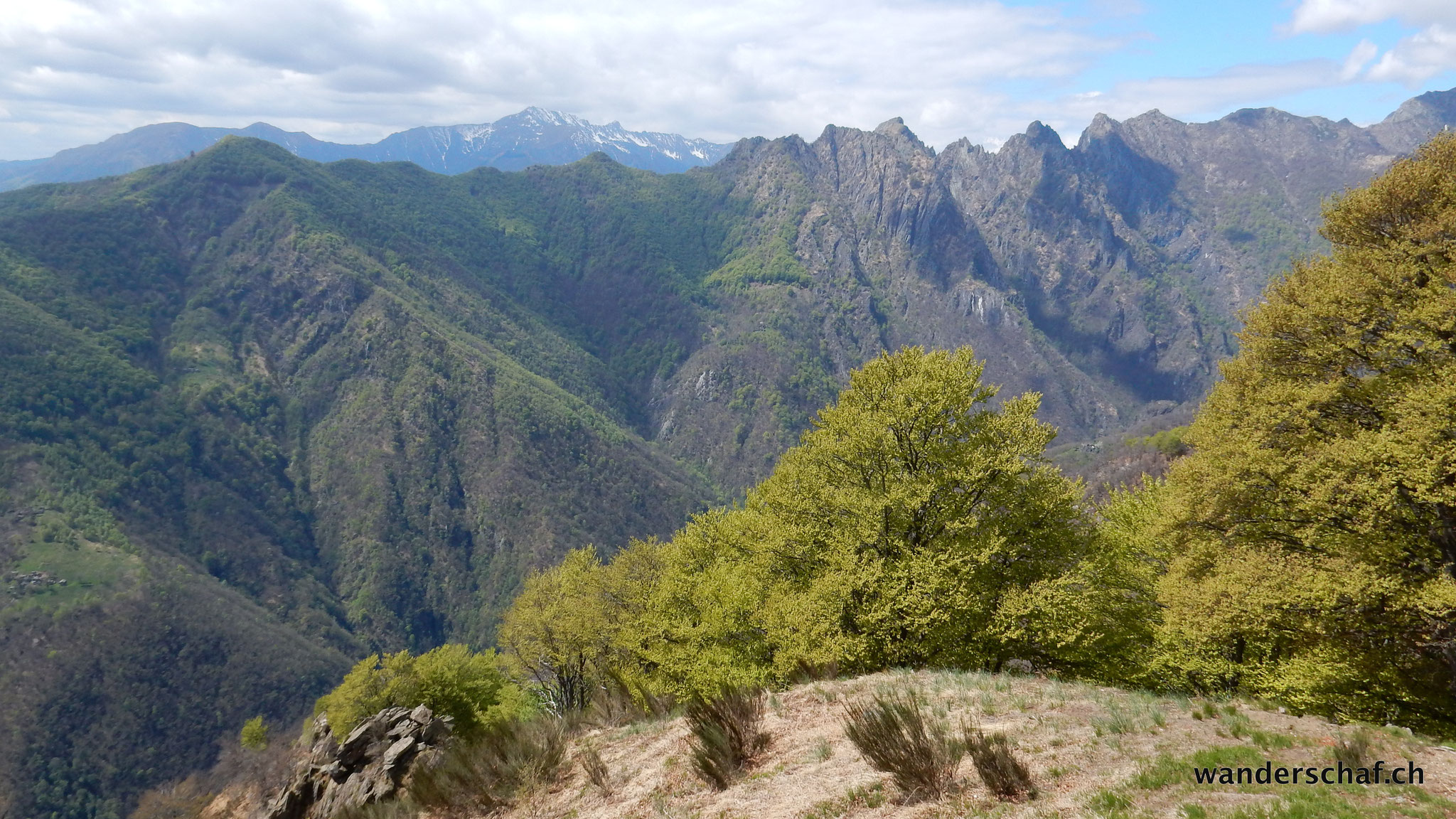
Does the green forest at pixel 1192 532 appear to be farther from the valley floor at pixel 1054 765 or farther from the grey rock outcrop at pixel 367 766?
the grey rock outcrop at pixel 367 766

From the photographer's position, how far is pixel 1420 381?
15.6 m

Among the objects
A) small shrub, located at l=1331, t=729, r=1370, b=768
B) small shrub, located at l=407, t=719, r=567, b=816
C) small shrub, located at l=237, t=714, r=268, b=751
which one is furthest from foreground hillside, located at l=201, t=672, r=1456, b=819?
small shrub, located at l=237, t=714, r=268, b=751

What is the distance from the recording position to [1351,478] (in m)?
16.1

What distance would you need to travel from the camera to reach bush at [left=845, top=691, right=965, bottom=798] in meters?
11.4

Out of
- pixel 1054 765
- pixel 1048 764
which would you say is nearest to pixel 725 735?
pixel 1048 764

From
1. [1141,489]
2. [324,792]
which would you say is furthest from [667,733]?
[1141,489]

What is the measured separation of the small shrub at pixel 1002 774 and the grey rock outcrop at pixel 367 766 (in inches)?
740

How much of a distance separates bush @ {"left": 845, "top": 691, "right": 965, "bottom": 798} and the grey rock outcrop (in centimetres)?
1653

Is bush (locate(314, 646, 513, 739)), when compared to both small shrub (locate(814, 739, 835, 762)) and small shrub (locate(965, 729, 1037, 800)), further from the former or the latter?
small shrub (locate(965, 729, 1037, 800))

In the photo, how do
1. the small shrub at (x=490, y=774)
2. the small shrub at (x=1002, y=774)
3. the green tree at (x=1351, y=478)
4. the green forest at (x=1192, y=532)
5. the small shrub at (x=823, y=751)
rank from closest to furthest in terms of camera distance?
the small shrub at (x=1002, y=774)
the small shrub at (x=823, y=751)
the green tree at (x=1351, y=478)
the green forest at (x=1192, y=532)
the small shrub at (x=490, y=774)

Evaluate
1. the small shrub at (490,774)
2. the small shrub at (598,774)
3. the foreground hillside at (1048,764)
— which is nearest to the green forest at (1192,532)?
the foreground hillside at (1048,764)

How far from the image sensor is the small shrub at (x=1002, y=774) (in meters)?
10.8

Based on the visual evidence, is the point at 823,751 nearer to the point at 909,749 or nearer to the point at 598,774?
the point at 909,749

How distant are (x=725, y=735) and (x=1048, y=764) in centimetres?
663
